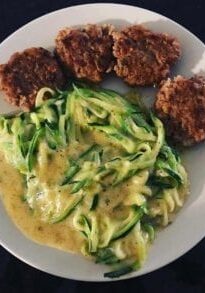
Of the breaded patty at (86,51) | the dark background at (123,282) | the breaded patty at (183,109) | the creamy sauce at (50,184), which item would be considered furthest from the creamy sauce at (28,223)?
the breaded patty at (183,109)

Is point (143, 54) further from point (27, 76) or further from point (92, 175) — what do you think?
point (92, 175)

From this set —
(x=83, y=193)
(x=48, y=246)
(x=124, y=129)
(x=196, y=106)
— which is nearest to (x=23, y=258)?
(x=48, y=246)

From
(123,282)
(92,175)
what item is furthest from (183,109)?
(123,282)

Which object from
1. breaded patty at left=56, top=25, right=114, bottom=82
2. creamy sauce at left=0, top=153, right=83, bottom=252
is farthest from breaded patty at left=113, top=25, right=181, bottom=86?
creamy sauce at left=0, top=153, right=83, bottom=252

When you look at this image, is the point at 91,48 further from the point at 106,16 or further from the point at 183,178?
the point at 183,178

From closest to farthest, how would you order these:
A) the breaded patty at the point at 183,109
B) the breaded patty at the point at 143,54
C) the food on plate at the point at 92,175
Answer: the food on plate at the point at 92,175 → the breaded patty at the point at 183,109 → the breaded patty at the point at 143,54

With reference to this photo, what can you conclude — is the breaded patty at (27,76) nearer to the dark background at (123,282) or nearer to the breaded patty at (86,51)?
the breaded patty at (86,51)
